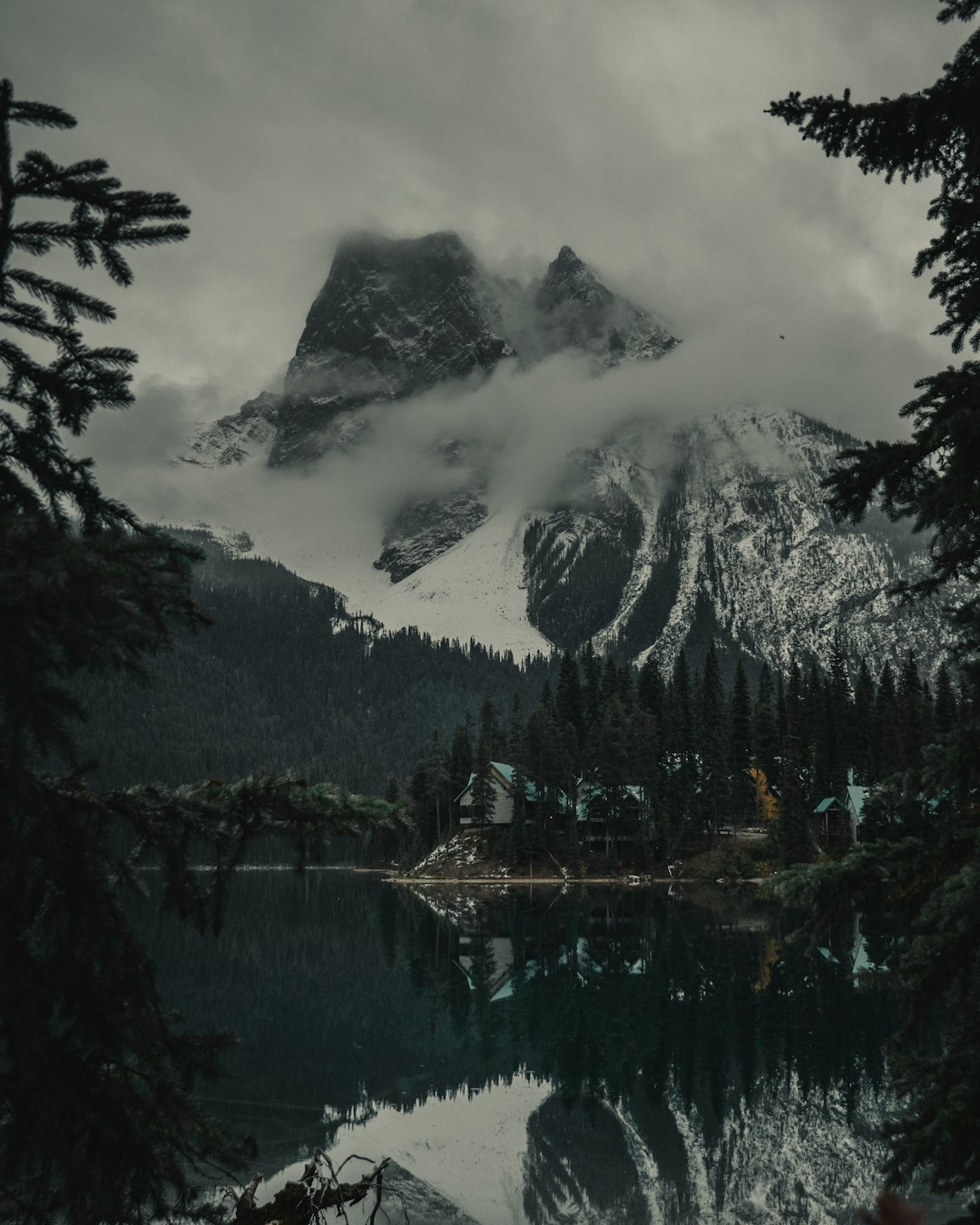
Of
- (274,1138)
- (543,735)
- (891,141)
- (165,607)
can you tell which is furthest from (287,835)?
(543,735)

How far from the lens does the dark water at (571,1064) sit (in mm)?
21312

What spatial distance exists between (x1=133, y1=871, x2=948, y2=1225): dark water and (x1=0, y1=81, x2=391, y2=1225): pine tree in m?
5.38

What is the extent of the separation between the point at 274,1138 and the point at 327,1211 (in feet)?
21.9

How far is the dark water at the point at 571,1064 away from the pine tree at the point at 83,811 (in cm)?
538

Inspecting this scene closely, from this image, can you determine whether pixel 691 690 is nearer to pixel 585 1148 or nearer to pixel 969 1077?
pixel 585 1148

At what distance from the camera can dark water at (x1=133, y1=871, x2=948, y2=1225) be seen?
69.9 feet

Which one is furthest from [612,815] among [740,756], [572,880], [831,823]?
[831,823]

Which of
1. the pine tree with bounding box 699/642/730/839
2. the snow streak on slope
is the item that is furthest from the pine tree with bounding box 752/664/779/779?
the snow streak on slope

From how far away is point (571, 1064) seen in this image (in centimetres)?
3028

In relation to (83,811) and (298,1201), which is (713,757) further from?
(83,811)

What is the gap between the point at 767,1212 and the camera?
1966cm

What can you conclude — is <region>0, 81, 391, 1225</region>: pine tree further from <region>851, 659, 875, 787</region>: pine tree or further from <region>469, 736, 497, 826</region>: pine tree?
<region>469, 736, 497, 826</region>: pine tree

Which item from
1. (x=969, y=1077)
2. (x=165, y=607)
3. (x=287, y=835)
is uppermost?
(x=165, y=607)

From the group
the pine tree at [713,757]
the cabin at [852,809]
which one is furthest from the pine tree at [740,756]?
the cabin at [852,809]
